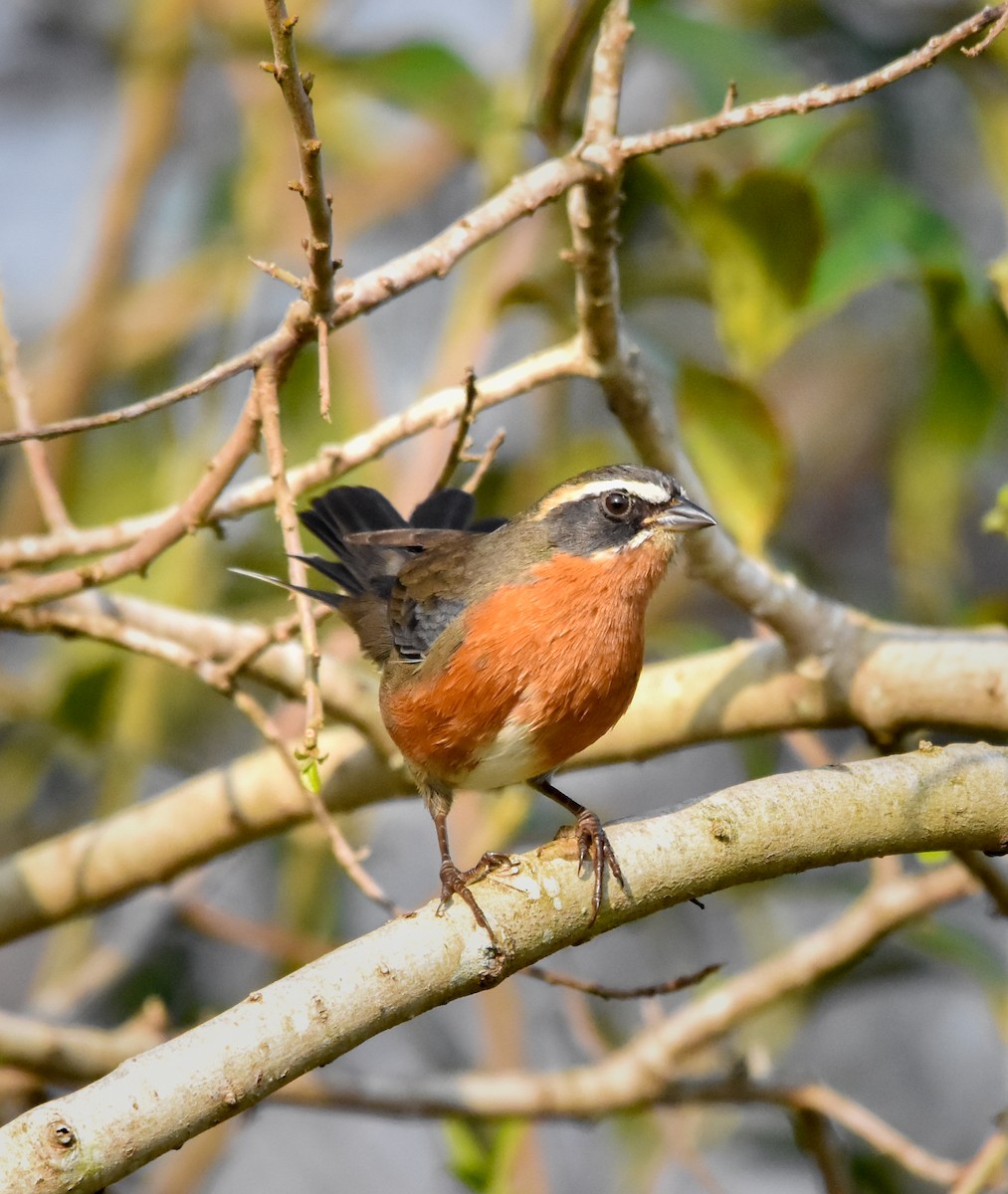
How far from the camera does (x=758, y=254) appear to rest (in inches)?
159

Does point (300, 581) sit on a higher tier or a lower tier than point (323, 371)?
lower

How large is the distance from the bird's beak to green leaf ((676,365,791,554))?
1.04 feet

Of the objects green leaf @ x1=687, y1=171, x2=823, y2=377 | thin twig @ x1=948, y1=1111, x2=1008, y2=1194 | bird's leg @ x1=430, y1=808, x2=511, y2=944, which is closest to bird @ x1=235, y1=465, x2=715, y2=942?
bird's leg @ x1=430, y1=808, x2=511, y2=944

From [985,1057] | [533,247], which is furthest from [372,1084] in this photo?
[985,1057]

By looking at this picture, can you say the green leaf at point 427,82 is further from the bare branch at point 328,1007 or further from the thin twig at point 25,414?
the bare branch at point 328,1007

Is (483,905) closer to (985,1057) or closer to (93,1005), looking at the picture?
(93,1005)

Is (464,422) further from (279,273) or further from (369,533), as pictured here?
(369,533)

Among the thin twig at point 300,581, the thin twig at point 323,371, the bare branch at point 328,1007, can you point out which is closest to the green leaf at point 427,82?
the thin twig at point 300,581

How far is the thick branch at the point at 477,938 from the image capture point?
6.89ft

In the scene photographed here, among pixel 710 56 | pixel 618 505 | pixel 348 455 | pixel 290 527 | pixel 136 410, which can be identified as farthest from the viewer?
pixel 710 56

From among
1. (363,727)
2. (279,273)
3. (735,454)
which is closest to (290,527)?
(279,273)

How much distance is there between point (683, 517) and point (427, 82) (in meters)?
2.35

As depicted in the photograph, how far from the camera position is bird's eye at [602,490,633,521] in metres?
3.91

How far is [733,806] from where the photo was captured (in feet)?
9.15
